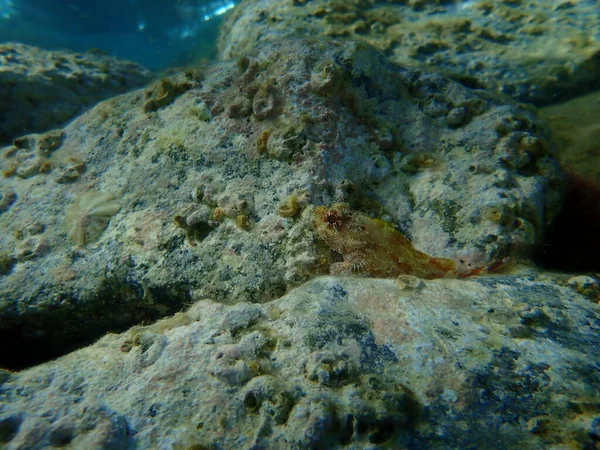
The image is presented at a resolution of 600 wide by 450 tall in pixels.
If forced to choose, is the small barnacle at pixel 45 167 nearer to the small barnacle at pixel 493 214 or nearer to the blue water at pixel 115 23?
the small barnacle at pixel 493 214

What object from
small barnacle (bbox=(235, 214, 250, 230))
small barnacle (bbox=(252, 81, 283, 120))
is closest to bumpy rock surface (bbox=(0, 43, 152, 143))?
small barnacle (bbox=(252, 81, 283, 120))

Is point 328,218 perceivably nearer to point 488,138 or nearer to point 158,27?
point 488,138

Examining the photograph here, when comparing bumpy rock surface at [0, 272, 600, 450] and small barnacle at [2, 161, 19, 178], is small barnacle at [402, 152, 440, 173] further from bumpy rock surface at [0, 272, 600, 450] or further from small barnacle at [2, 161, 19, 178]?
small barnacle at [2, 161, 19, 178]

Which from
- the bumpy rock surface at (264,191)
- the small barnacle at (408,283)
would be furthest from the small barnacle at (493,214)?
the small barnacle at (408,283)

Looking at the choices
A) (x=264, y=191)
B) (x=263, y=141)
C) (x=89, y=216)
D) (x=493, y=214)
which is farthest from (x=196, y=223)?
(x=493, y=214)

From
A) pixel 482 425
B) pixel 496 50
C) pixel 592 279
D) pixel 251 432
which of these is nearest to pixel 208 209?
pixel 251 432

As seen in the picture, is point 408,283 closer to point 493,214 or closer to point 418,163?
point 493,214
